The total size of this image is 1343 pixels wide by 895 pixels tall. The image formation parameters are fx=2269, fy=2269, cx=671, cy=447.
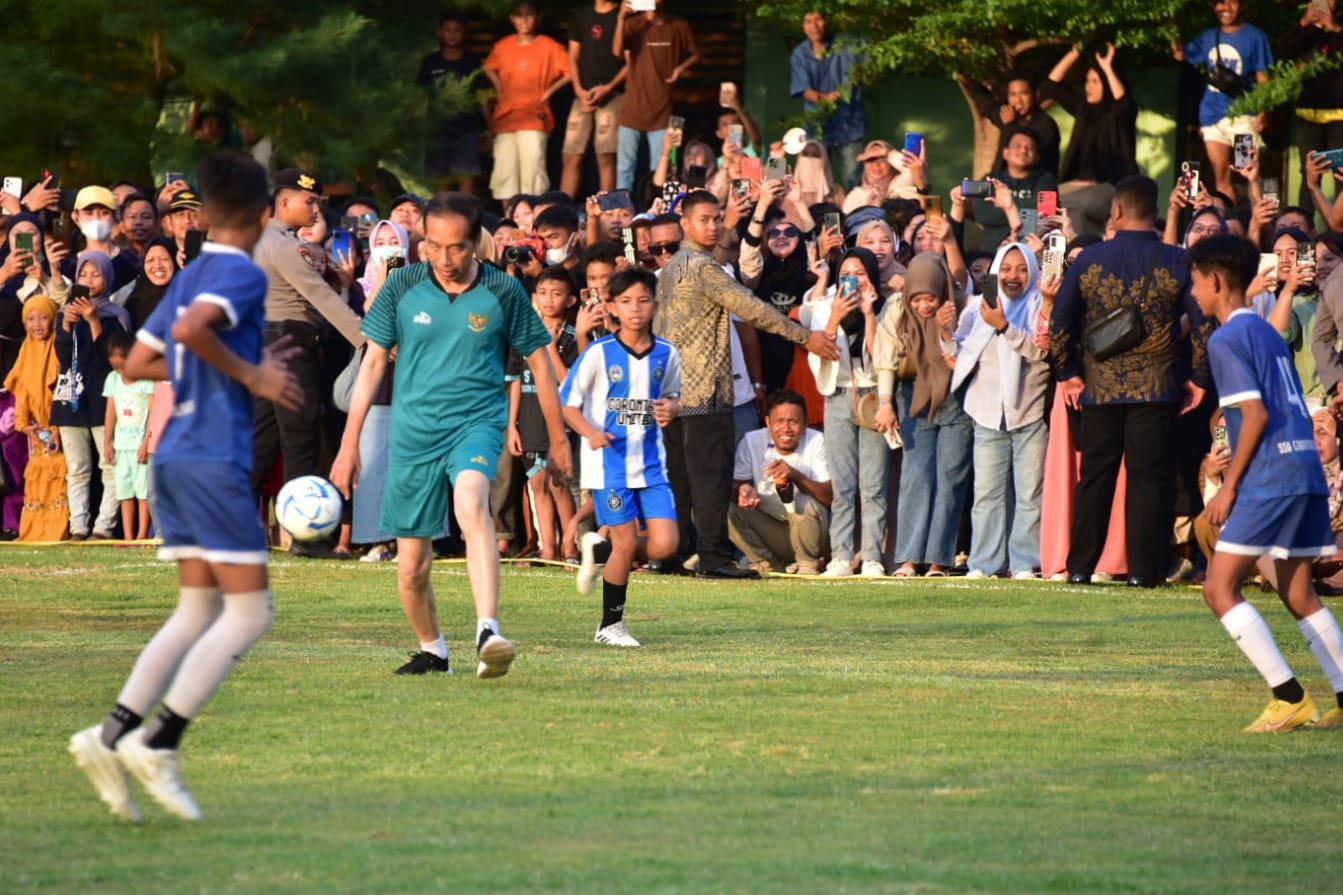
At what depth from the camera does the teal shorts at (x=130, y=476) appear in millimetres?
18344

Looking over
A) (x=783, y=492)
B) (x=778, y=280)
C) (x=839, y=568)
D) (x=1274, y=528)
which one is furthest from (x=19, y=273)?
(x=1274, y=528)

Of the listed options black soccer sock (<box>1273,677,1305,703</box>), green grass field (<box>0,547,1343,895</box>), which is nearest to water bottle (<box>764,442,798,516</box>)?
green grass field (<box>0,547,1343,895</box>)

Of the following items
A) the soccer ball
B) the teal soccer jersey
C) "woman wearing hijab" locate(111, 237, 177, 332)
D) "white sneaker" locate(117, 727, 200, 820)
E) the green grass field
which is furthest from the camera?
"woman wearing hijab" locate(111, 237, 177, 332)

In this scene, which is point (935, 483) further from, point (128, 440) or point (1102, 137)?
point (128, 440)

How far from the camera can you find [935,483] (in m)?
16.5

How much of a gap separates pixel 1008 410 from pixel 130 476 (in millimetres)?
7206

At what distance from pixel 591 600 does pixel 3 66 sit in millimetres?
10019

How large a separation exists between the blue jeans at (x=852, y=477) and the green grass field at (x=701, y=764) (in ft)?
8.95

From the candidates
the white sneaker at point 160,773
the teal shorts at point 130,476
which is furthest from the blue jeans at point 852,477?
the white sneaker at point 160,773

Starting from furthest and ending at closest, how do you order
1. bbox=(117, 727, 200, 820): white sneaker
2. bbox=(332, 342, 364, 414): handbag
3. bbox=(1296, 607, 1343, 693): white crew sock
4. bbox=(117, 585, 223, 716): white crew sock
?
bbox=(332, 342, 364, 414): handbag
bbox=(1296, 607, 1343, 693): white crew sock
bbox=(117, 585, 223, 716): white crew sock
bbox=(117, 727, 200, 820): white sneaker

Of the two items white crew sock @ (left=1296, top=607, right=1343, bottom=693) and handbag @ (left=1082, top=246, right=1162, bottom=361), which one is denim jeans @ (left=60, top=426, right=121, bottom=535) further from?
white crew sock @ (left=1296, top=607, right=1343, bottom=693)

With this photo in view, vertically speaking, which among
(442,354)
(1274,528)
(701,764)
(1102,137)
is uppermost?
(1102,137)

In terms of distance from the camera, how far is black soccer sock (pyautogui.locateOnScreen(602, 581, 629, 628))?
40.0 ft

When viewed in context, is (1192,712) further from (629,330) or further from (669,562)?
(669,562)
